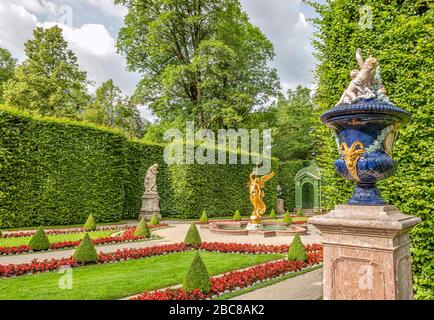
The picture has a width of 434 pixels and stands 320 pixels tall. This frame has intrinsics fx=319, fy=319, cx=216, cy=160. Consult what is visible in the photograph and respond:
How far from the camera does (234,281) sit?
567 centimetres

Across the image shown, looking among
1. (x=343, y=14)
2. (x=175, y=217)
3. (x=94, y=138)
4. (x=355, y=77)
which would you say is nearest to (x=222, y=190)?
(x=175, y=217)

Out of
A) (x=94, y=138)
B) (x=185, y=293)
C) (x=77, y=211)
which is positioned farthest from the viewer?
(x=94, y=138)

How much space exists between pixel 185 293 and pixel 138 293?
3.12ft

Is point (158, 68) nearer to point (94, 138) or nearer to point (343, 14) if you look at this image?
point (94, 138)

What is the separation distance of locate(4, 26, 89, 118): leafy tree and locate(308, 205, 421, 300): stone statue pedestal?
26360 mm

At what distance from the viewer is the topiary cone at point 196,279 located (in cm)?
502

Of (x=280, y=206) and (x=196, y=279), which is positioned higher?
(x=280, y=206)

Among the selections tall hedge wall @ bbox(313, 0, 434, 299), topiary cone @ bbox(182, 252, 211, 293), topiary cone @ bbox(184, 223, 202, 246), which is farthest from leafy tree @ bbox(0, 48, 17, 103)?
tall hedge wall @ bbox(313, 0, 434, 299)

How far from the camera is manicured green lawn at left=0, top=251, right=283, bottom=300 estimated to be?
17.2ft

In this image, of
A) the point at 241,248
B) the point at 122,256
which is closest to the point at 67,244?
the point at 122,256

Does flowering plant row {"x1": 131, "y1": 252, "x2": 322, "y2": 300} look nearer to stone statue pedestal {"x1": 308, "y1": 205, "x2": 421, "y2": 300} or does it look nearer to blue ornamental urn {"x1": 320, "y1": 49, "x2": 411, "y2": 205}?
stone statue pedestal {"x1": 308, "y1": 205, "x2": 421, "y2": 300}

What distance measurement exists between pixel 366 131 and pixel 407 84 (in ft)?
7.80

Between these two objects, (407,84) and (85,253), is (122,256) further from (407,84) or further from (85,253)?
→ (407,84)
